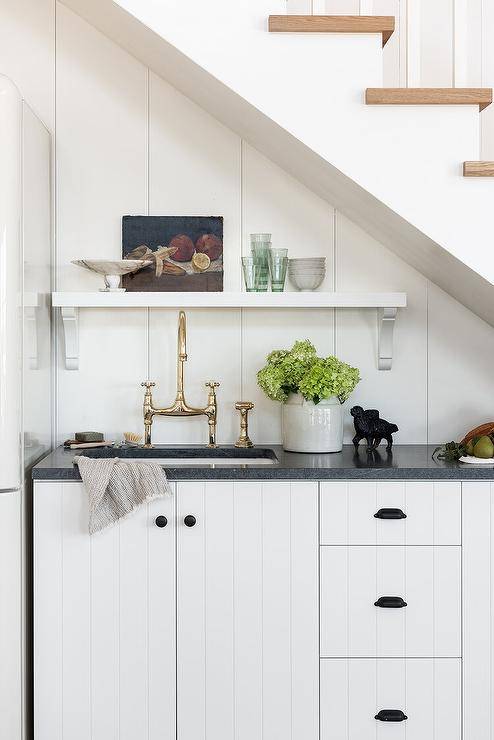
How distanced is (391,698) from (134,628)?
0.74 meters

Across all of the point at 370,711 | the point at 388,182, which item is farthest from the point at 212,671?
the point at 388,182

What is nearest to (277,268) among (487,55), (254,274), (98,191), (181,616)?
(254,274)

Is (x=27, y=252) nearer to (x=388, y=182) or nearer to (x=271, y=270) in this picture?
(x=271, y=270)

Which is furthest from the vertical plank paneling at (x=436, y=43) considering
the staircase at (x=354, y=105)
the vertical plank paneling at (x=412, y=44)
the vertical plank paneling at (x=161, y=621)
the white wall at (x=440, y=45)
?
the vertical plank paneling at (x=161, y=621)

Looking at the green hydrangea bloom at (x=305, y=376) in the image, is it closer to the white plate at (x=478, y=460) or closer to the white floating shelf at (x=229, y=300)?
the white floating shelf at (x=229, y=300)

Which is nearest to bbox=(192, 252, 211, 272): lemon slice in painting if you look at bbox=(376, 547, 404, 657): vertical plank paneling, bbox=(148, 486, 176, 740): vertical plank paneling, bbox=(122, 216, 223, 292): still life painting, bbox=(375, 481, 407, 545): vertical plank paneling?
bbox=(122, 216, 223, 292): still life painting

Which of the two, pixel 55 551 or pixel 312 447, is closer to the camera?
pixel 55 551

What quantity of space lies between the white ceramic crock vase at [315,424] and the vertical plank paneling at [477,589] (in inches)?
18.6

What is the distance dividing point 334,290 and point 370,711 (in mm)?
1321

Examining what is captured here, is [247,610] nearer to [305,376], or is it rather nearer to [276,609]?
[276,609]

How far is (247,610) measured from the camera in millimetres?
2367

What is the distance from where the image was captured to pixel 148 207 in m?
2.85

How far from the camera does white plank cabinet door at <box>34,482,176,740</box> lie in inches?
92.6

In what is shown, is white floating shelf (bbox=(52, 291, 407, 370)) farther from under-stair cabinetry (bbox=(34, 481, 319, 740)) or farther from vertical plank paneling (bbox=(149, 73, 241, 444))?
under-stair cabinetry (bbox=(34, 481, 319, 740))
